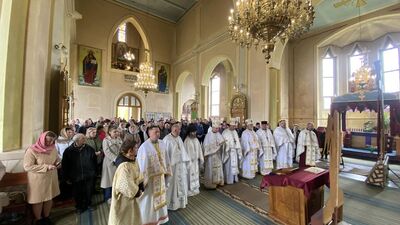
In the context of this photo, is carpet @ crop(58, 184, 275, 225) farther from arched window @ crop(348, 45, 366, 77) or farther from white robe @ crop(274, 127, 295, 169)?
arched window @ crop(348, 45, 366, 77)

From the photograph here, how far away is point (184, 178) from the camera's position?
155 inches

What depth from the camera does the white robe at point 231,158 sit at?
5348 mm

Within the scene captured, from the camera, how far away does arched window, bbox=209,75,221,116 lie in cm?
1667

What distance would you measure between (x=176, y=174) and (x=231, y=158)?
1.98 meters

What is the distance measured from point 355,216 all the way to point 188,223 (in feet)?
9.64

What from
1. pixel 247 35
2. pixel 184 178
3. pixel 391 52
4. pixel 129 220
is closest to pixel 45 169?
pixel 129 220

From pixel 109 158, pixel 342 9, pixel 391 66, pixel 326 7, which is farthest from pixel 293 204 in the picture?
pixel 391 66

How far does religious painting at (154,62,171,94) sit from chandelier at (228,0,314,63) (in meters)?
12.1

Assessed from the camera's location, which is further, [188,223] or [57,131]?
[57,131]

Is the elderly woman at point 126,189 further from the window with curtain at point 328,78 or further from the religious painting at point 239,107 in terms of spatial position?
the window with curtain at point 328,78

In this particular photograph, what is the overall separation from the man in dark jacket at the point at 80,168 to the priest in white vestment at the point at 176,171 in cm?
143

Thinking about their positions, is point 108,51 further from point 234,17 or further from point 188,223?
point 188,223

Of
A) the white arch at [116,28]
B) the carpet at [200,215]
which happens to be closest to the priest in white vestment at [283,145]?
the carpet at [200,215]

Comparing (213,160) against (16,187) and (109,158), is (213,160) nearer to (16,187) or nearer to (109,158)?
(109,158)
